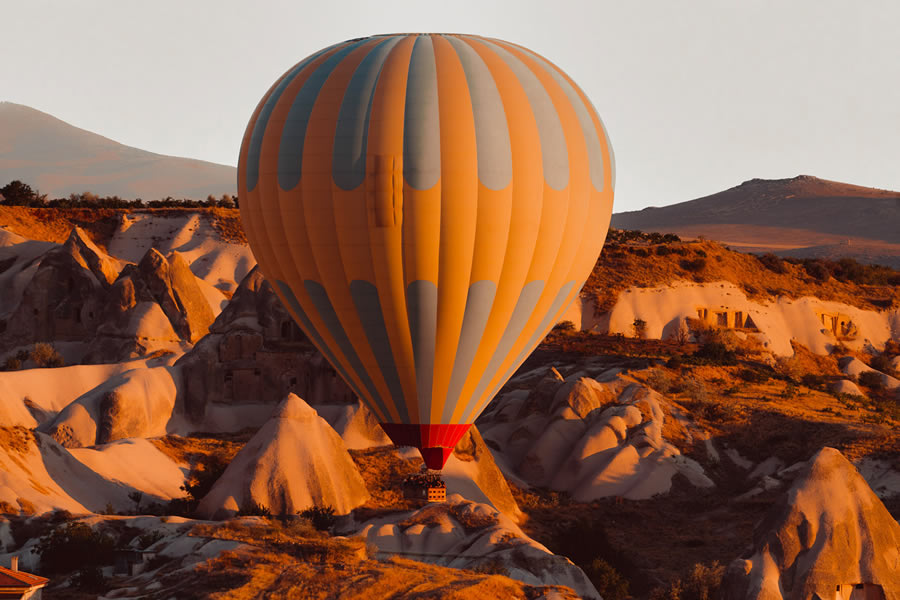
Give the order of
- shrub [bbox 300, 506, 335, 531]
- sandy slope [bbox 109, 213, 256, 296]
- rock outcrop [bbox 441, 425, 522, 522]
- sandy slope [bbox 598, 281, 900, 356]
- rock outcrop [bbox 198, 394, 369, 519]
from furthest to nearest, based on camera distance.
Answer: sandy slope [bbox 109, 213, 256, 296]
sandy slope [bbox 598, 281, 900, 356]
rock outcrop [bbox 441, 425, 522, 522]
rock outcrop [bbox 198, 394, 369, 519]
shrub [bbox 300, 506, 335, 531]

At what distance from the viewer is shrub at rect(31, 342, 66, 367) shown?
6372 centimetres

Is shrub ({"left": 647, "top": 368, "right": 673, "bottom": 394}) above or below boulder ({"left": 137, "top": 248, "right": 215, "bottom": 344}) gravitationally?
below

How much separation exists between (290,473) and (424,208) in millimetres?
10596

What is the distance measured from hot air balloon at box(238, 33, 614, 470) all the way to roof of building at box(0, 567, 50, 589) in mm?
11855

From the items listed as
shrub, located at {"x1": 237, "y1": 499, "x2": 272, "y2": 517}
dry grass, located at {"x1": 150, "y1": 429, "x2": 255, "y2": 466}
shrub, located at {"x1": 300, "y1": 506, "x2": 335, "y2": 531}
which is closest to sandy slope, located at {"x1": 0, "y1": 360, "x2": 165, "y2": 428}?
dry grass, located at {"x1": 150, "y1": 429, "x2": 255, "y2": 466}

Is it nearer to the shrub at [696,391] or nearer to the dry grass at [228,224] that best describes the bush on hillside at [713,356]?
the shrub at [696,391]

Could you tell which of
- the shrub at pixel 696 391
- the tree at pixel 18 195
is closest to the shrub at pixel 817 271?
the shrub at pixel 696 391

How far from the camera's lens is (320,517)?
125 ft

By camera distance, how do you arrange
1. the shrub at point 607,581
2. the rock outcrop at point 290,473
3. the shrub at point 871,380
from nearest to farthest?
the shrub at point 607,581, the rock outcrop at point 290,473, the shrub at point 871,380

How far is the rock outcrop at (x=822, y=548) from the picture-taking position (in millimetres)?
29391

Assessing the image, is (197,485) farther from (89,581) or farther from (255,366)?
(89,581)

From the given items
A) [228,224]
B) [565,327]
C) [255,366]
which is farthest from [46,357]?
[228,224]

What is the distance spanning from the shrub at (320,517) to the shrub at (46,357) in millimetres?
29611

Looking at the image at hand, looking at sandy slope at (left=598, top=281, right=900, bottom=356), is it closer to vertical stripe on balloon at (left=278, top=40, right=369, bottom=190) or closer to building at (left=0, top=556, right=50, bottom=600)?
vertical stripe on balloon at (left=278, top=40, right=369, bottom=190)
